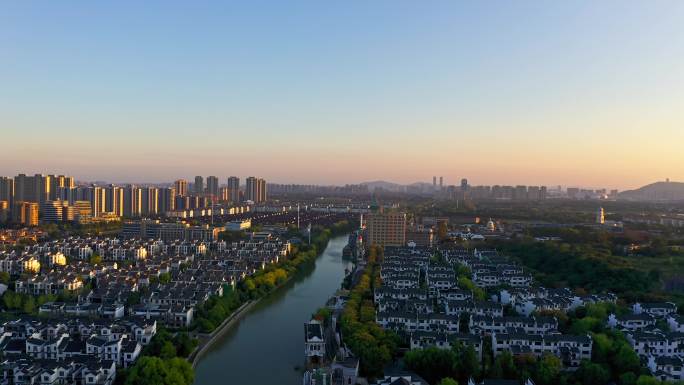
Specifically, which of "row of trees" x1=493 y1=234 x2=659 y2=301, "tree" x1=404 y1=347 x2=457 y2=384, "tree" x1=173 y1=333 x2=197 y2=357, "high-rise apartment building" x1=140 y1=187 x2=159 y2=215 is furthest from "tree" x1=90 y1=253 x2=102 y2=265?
"high-rise apartment building" x1=140 y1=187 x2=159 y2=215

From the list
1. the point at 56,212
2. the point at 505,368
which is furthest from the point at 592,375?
the point at 56,212

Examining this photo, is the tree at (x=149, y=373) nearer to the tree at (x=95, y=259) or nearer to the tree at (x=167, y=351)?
the tree at (x=167, y=351)

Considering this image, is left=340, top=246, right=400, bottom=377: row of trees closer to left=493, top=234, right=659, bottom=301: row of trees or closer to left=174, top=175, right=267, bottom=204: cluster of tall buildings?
left=493, top=234, right=659, bottom=301: row of trees

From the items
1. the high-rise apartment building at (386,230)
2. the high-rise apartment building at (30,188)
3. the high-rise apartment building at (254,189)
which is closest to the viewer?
the high-rise apartment building at (386,230)

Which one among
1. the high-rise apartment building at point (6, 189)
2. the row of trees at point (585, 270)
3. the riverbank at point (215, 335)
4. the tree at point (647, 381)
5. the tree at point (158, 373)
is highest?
the high-rise apartment building at point (6, 189)

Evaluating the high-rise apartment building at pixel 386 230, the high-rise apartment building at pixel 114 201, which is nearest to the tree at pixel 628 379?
the high-rise apartment building at pixel 386 230

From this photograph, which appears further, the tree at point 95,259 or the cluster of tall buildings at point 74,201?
the cluster of tall buildings at point 74,201
